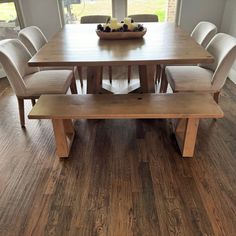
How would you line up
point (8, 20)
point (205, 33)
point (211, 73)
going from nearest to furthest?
point (211, 73), point (205, 33), point (8, 20)

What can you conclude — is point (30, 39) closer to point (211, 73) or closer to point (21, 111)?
point (21, 111)

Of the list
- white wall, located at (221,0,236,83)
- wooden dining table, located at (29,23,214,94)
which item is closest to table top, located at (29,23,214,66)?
wooden dining table, located at (29,23,214,94)

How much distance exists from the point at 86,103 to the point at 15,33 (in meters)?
2.44

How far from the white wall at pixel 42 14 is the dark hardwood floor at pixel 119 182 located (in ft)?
6.59

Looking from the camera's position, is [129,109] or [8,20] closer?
[129,109]

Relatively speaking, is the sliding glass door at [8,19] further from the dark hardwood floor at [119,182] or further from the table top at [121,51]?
the dark hardwood floor at [119,182]

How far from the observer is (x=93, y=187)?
1594mm

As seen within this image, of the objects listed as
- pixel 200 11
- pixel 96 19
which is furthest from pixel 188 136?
pixel 200 11

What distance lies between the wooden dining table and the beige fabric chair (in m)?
0.28

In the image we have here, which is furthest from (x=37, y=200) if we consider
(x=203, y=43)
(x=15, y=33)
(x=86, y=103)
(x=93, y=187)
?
(x=15, y=33)

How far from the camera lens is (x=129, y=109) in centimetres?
164

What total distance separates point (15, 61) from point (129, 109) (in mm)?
1163

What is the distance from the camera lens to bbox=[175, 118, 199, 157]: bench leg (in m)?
1.68

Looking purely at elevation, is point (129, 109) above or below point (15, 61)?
below
